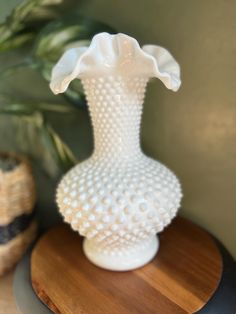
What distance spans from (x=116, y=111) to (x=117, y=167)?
110 mm

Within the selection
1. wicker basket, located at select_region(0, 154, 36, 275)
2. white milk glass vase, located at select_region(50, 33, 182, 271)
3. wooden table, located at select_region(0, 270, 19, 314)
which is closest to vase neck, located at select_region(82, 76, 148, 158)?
white milk glass vase, located at select_region(50, 33, 182, 271)

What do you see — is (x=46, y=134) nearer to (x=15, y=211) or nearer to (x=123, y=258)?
(x=15, y=211)

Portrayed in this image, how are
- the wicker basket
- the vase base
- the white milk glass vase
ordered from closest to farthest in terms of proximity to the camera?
the white milk glass vase, the vase base, the wicker basket

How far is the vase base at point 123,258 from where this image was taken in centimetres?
61

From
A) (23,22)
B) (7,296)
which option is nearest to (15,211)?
(7,296)

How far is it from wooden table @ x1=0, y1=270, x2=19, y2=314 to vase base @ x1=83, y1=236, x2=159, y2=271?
20 centimetres

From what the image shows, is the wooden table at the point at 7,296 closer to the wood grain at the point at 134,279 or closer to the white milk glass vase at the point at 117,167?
the wood grain at the point at 134,279

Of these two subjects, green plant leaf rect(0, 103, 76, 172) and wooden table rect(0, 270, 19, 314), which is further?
green plant leaf rect(0, 103, 76, 172)

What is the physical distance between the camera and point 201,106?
26.5 inches

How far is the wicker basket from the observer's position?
73 centimetres

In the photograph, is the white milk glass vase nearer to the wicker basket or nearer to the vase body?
the vase body

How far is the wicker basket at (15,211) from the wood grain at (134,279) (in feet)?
0.29

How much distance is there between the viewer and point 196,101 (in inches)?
26.7

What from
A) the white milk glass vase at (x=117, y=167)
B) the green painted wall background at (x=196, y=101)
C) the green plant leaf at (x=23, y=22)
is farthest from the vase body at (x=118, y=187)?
the green plant leaf at (x=23, y=22)
